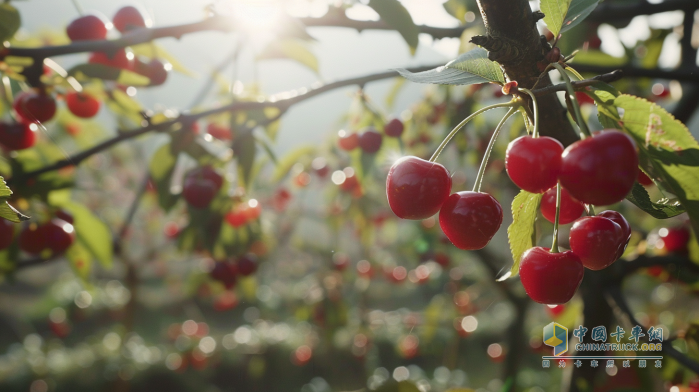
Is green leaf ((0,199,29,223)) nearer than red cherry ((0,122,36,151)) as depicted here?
Yes

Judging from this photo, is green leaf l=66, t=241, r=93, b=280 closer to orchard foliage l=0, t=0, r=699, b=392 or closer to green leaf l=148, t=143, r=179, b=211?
orchard foliage l=0, t=0, r=699, b=392

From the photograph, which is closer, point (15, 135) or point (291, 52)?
point (15, 135)

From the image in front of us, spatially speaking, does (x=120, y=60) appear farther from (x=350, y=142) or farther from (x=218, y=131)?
(x=350, y=142)

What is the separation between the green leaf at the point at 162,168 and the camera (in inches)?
50.3

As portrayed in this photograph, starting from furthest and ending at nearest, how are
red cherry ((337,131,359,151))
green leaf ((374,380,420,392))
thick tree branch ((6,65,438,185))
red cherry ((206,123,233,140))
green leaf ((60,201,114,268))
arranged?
red cherry ((206,123,233,140))
red cherry ((337,131,359,151))
green leaf ((60,201,114,268))
thick tree branch ((6,65,438,185))
green leaf ((374,380,420,392))

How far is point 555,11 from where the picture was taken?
47 centimetres

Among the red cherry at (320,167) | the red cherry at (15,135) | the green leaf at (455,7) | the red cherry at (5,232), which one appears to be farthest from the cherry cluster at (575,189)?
the red cherry at (320,167)

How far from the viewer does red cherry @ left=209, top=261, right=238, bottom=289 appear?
181 centimetres

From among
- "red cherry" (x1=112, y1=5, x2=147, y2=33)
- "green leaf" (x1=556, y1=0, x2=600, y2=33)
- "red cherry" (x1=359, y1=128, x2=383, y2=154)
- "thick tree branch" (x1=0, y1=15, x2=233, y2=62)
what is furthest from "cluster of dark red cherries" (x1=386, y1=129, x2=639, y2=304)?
"red cherry" (x1=112, y1=5, x2=147, y2=33)

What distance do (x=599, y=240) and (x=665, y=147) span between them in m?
0.12

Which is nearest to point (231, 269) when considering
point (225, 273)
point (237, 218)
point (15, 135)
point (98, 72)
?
point (225, 273)

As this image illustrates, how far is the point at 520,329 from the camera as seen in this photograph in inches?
83.3

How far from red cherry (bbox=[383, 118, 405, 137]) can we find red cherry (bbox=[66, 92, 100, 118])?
0.94 metres

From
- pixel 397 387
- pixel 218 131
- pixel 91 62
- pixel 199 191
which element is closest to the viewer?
pixel 397 387
